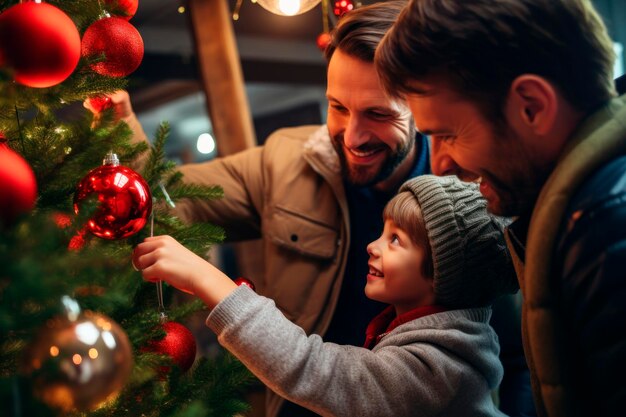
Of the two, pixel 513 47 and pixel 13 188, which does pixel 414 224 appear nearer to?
pixel 513 47

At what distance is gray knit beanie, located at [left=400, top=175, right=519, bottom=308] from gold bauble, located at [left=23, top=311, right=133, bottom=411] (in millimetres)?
755

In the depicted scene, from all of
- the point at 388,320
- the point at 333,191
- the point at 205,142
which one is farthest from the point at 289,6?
the point at 205,142

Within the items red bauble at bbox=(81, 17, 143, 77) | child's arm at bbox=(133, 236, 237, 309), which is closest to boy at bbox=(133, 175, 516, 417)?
child's arm at bbox=(133, 236, 237, 309)

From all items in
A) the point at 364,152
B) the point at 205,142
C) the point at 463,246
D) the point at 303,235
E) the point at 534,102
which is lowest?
the point at 205,142

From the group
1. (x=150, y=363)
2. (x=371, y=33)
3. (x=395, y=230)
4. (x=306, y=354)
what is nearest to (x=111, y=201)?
(x=150, y=363)

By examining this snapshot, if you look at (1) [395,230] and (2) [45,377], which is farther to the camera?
(1) [395,230]

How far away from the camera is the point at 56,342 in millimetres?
712

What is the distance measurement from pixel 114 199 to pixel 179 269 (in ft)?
0.56

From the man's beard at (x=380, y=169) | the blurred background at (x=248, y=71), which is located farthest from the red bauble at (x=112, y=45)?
the blurred background at (x=248, y=71)

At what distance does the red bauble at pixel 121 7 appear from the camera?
1209 millimetres

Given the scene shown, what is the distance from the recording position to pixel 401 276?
4.50 feet

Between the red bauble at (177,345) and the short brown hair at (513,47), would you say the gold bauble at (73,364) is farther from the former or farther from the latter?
the short brown hair at (513,47)

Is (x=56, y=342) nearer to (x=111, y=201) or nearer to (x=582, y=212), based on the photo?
(x=111, y=201)

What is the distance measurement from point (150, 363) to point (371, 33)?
870 mm
